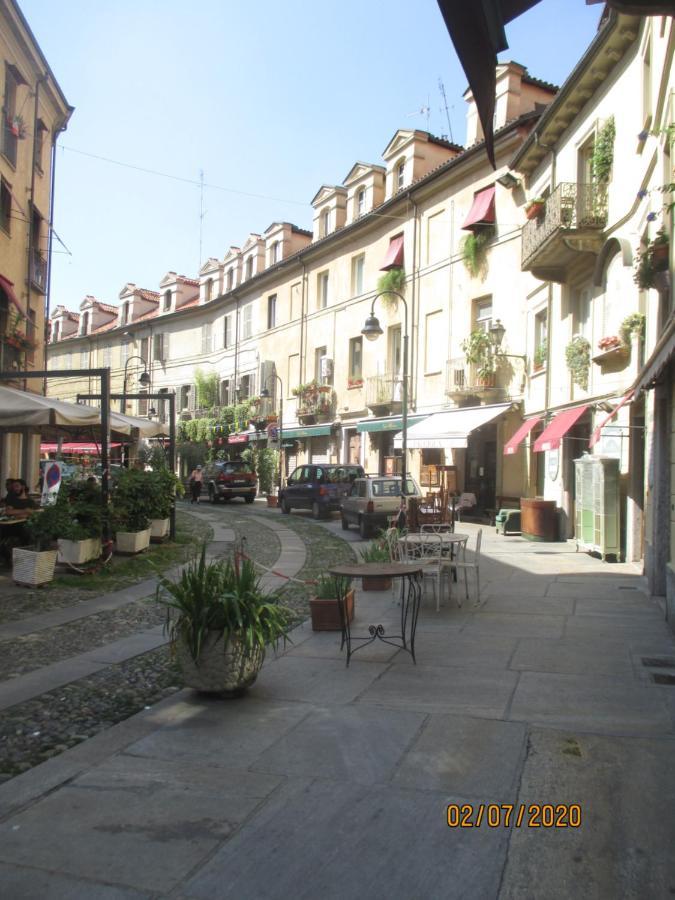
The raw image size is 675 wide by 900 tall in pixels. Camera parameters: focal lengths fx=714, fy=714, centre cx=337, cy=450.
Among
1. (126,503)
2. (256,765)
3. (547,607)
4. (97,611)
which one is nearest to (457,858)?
(256,765)

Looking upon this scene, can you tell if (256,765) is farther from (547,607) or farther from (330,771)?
(547,607)

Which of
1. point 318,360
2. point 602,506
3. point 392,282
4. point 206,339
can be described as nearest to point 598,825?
point 602,506

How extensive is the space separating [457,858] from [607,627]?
15.8 feet

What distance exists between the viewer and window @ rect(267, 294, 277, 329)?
34.1m

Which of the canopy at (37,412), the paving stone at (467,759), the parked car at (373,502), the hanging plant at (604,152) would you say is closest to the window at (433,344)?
the parked car at (373,502)

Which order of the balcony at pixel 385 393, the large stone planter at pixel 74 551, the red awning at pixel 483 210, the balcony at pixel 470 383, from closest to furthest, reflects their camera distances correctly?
1. the large stone planter at pixel 74 551
2. the balcony at pixel 470 383
3. the red awning at pixel 483 210
4. the balcony at pixel 385 393

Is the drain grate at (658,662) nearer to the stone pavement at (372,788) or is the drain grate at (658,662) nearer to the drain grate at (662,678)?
the stone pavement at (372,788)

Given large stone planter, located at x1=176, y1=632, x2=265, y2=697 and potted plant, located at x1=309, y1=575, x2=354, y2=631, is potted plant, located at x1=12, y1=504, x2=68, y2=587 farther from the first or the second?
large stone planter, located at x1=176, y1=632, x2=265, y2=697

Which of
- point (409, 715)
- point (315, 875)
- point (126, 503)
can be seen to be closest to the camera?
point (315, 875)

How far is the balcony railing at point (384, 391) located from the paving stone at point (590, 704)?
19.3 m

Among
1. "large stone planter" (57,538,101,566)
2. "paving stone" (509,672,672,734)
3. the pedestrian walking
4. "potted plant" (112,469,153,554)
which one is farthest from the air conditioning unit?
"paving stone" (509,672,672,734)

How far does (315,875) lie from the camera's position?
275 centimetres

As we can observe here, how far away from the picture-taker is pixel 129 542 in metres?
12.0

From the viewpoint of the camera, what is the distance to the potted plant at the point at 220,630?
15.8 feet
